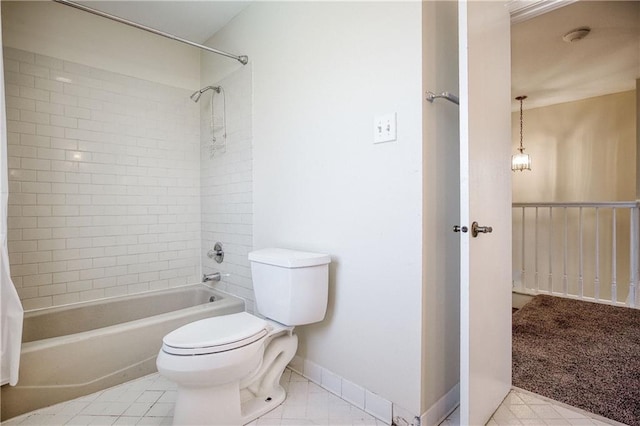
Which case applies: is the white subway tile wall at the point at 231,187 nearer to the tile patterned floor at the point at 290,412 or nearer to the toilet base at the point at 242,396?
the toilet base at the point at 242,396

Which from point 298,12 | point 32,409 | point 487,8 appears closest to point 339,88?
point 298,12

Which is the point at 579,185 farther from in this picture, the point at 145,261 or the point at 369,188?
the point at 145,261

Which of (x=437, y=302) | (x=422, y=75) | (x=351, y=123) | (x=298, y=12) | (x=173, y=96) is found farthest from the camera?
(x=173, y=96)

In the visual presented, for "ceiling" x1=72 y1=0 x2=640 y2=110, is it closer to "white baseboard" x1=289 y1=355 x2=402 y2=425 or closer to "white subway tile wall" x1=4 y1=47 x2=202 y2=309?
"white subway tile wall" x1=4 y1=47 x2=202 y2=309

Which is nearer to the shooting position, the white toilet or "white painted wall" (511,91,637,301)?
the white toilet

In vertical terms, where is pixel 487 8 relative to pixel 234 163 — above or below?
above

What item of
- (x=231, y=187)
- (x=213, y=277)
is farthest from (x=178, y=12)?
(x=213, y=277)

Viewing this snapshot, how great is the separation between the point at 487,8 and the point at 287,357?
1.83 meters

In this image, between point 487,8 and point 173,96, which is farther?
point 173,96

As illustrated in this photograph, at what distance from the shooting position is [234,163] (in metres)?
2.26

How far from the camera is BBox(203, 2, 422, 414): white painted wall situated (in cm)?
129

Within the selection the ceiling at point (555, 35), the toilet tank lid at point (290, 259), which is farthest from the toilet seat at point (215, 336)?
the ceiling at point (555, 35)

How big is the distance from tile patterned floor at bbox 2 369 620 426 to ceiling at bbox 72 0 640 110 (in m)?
1.79

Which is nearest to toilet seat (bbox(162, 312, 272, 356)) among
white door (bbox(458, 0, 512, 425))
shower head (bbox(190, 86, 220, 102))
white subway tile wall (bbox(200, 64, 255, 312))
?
white subway tile wall (bbox(200, 64, 255, 312))
